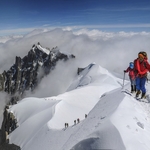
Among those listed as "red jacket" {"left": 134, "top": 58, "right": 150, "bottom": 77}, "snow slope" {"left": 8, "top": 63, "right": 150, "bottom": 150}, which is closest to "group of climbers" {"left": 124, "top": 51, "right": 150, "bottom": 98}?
"red jacket" {"left": 134, "top": 58, "right": 150, "bottom": 77}

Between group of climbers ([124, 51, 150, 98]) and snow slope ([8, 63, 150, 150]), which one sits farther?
group of climbers ([124, 51, 150, 98])

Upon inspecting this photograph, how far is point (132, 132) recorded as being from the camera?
945 cm

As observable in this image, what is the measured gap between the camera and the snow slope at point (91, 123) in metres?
9.00

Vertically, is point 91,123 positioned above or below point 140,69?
below

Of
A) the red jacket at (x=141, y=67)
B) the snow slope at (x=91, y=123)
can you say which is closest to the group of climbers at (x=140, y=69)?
the red jacket at (x=141, y=67)

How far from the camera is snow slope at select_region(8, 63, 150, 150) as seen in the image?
29.5ft

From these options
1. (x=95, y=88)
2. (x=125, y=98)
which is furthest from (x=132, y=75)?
(x=95, y=88)

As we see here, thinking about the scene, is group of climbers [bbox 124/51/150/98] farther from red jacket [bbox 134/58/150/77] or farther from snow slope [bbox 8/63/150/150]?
snow slope [bbox 8/63/150/150]

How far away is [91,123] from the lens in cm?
1326

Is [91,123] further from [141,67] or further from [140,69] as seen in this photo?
[141,67]

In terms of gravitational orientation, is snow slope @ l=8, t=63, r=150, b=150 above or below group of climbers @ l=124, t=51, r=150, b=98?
below

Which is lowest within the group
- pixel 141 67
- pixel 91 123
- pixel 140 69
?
pixel 91 123

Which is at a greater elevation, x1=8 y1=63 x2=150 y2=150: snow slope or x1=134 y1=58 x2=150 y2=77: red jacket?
x1=134 y1=58 x2=150 y2=77: red jacket

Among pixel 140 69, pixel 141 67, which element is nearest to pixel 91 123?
pixel 140 69
